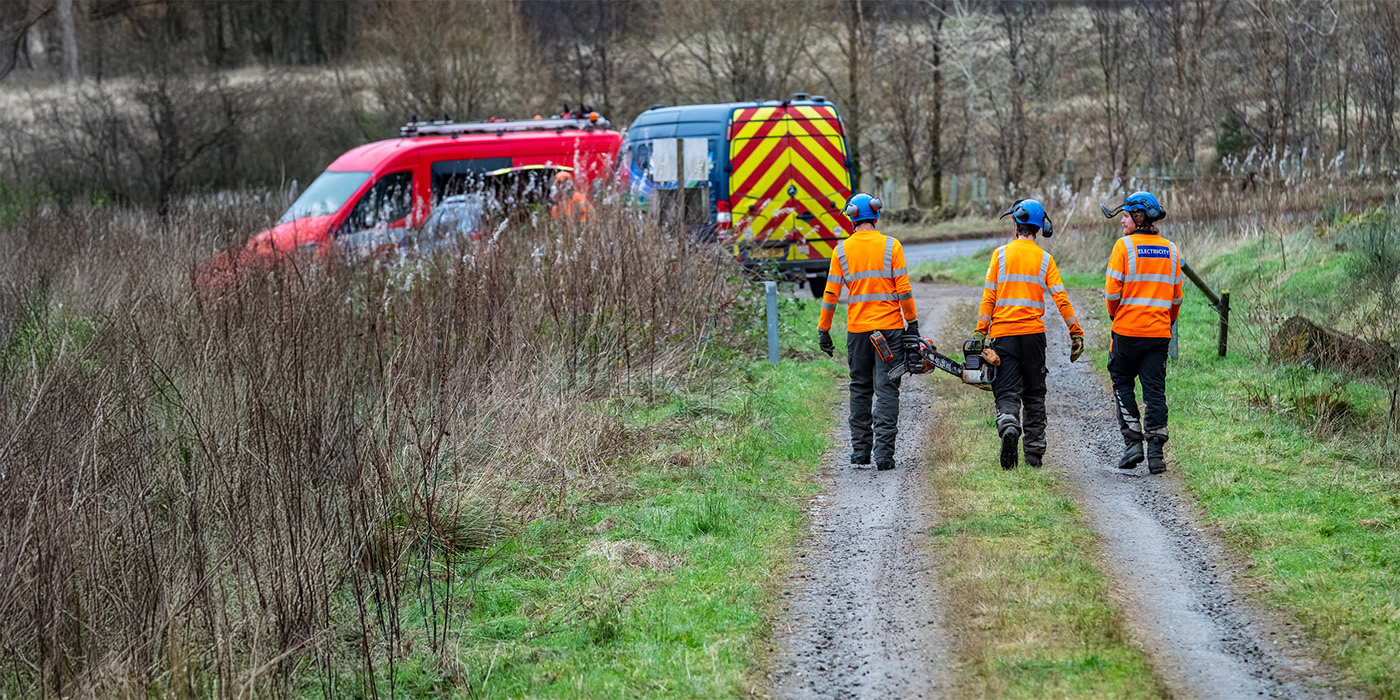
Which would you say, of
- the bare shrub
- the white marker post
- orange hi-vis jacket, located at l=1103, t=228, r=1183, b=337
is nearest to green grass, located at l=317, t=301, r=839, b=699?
orange hi-vis jacket, located at l=1103, t=228, r=1183, b=337

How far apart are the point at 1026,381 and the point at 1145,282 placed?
3.10ft

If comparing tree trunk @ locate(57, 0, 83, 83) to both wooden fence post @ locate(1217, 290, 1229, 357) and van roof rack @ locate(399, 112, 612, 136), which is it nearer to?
Result: van roof rack @ locate(399, 112, 612, 136)

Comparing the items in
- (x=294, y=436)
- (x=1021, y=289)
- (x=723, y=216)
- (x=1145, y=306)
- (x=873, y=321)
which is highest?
(x=723, y=216)

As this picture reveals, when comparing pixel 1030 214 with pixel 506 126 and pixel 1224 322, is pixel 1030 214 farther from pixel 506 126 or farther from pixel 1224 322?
pixel 506 126

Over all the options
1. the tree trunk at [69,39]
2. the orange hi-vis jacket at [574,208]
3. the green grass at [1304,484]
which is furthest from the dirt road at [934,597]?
the tree trunk at [69,39]

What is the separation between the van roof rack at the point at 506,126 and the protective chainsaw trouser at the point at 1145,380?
43.8 ft

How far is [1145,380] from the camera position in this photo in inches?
330

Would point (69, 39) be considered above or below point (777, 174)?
above

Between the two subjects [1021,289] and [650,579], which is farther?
[1021,289]

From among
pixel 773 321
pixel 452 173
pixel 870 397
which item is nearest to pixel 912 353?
pixel 870 397

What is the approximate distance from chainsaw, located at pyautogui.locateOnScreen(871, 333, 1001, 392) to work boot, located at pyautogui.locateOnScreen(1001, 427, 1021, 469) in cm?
40

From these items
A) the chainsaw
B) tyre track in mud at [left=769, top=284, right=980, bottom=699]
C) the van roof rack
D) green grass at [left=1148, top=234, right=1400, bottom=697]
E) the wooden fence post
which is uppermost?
the van roof rack

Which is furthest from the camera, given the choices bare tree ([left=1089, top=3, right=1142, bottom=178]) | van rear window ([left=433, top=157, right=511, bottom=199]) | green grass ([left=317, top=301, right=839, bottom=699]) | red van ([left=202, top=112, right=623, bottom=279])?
bare tree ([left=1089, top=3, right=1142, bottom=178])

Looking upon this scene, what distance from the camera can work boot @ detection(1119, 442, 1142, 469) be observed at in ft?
27.2
